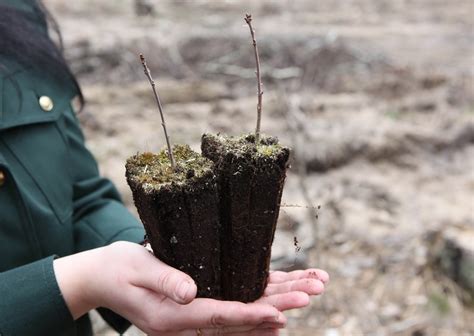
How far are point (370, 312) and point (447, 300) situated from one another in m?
0.44

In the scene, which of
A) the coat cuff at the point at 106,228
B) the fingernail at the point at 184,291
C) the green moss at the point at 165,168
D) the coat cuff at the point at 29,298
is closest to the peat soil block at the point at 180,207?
the green moss at the point at 165,168

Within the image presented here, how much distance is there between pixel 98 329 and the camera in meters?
2.80

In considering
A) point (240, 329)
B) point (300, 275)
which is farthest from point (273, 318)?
point (300, 275)

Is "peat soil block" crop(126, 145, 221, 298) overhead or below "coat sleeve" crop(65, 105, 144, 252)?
overhead

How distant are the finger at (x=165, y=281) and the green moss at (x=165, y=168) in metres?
0.15

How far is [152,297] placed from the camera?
100cm

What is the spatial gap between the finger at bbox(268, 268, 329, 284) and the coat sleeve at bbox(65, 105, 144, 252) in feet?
1.20

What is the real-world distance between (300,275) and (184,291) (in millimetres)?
352

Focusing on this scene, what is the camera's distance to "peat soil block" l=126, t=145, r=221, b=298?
976mm

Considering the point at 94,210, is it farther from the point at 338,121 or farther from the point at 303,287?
the point at 338,121

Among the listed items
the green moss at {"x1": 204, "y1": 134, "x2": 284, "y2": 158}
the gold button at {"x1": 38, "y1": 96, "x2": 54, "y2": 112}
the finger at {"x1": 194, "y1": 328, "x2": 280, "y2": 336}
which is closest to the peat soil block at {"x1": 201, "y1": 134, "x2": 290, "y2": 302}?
the green moss at {"x1": 204, "y1": 134, "x2": 284, "y2": 158}

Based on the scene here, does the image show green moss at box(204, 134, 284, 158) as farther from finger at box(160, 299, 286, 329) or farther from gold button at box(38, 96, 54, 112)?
gold button at box(38, 96, 54, 112)

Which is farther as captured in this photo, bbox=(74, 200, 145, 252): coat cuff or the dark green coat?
bbox=(74, 200, 145, 252): coat cuff

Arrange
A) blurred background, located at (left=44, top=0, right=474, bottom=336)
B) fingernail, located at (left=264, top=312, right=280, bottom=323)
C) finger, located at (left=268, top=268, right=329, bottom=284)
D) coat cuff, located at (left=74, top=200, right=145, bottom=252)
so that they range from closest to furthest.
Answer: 1. fingernail, located at (left=264, top=312, right=280, bottom=323)
2. finger, located at (left=268, top=268, right=329, bottom=284)
3. coat cuff, located at (left=74, top=200, right=145, bottom=252)
4. blurred background, located at (left=44, top=0, right=474, bottom=336)
